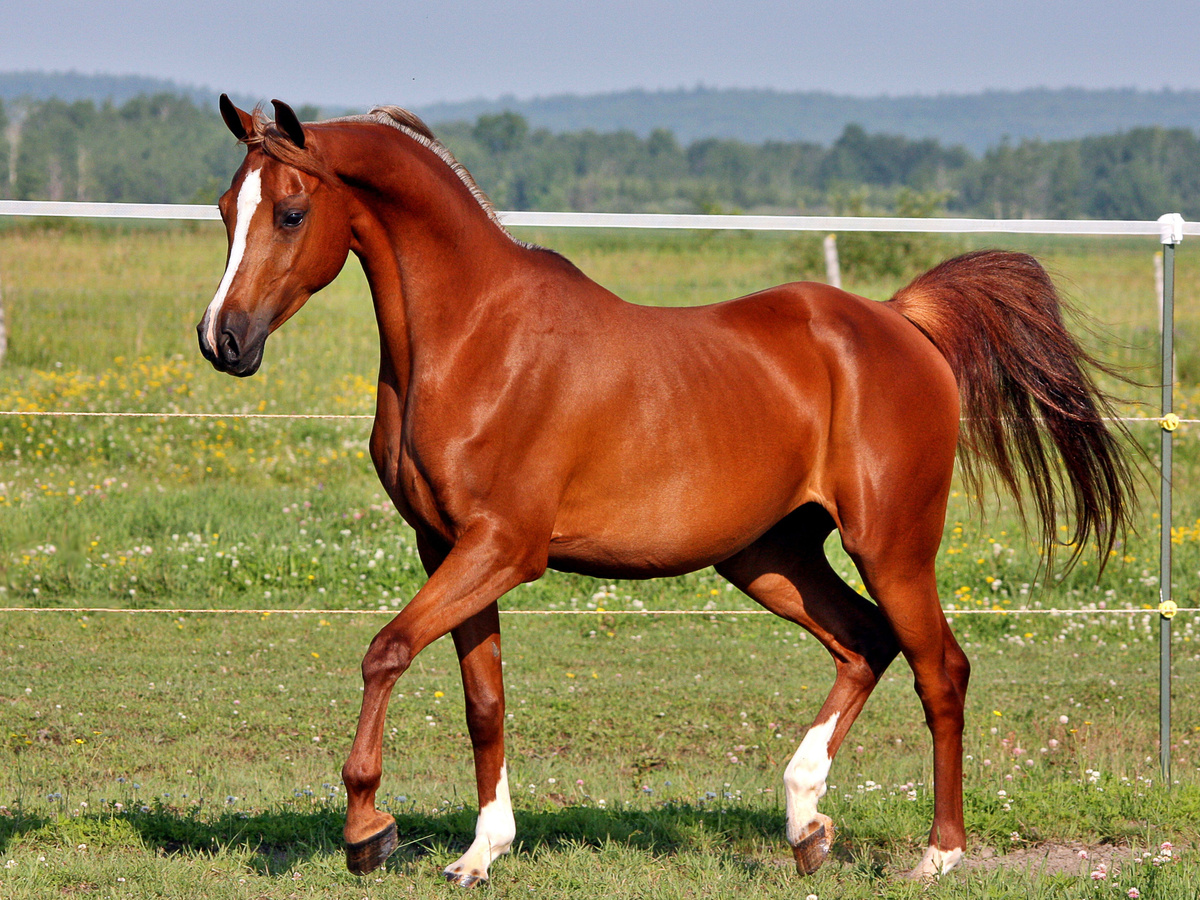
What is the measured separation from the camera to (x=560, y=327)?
3.70m

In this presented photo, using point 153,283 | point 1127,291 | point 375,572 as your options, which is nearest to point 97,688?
point 375,572

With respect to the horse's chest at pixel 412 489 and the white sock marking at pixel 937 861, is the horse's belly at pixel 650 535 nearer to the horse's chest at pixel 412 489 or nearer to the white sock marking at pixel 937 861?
the horse's chest at pixel 412 489

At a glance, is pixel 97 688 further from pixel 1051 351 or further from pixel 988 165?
pixel 988 165

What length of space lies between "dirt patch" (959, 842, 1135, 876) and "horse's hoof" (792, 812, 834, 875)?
20.1 inches

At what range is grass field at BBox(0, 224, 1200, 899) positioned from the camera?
13.5 feet

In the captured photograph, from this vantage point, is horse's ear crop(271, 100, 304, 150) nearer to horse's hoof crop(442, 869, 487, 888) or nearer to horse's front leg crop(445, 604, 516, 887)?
horse's front leg crop(445, 604, 516, 887)

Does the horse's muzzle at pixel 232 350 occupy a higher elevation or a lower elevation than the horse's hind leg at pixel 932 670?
higher

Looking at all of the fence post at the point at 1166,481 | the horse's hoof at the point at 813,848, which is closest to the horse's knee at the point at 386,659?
the horse's hoof at the point at 813,848

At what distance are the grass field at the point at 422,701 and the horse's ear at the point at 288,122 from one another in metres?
2.17

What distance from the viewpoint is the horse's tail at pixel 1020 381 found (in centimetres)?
447

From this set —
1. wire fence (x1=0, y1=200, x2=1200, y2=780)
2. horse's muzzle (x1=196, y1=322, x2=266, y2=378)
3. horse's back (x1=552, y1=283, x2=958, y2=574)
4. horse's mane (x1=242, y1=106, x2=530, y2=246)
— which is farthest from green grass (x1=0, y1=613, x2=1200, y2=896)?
horse's mane (x1=242, y1=106, x2=530, y2=246)

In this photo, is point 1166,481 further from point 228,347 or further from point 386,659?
point 228,347

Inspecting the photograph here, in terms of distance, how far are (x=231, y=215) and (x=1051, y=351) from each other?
285 centimetres

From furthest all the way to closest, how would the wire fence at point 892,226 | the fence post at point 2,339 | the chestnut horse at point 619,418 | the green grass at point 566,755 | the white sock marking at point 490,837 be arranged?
1. the fence post at point 2,339
2. the wire fence at point 892,226
3. the green grass at point 566,755
4. the white sock marking at point 490,837
5. the chestnut horse at point 619,418
